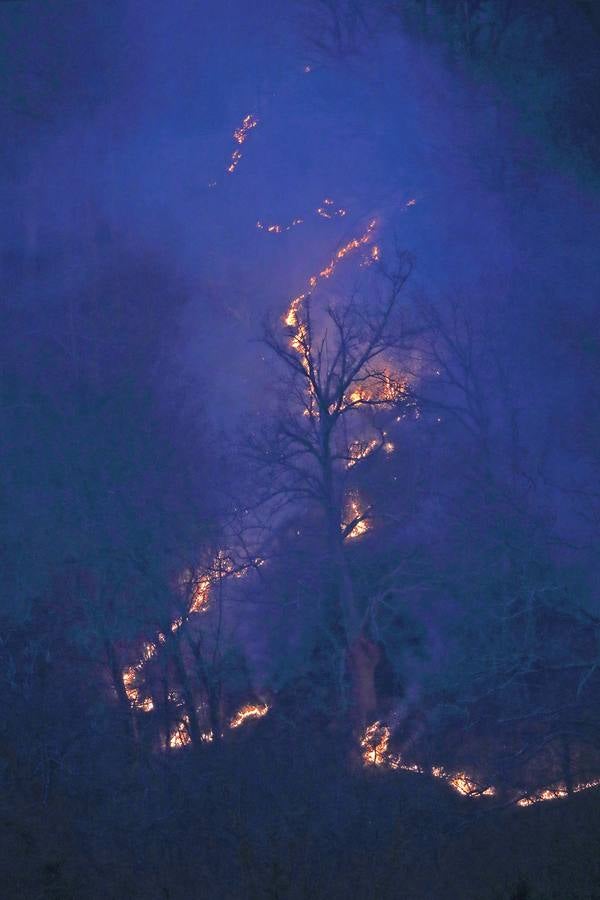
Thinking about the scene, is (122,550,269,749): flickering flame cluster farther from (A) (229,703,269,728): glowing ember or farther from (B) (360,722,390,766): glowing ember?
(B) (360,722,390,766): glowing ember

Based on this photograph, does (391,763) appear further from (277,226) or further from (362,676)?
(277,226)

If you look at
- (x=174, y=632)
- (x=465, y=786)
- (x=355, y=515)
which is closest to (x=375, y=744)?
(x=465, y=786)

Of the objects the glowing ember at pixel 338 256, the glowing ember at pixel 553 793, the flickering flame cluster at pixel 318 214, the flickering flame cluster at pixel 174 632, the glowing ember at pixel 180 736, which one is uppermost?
the flickering flame cluster at pixel 318 214

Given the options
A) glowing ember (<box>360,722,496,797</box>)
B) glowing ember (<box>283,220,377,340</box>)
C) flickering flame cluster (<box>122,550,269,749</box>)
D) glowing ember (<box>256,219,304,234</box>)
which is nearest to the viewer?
glowing ember (<box>360,722,496,797</box>)

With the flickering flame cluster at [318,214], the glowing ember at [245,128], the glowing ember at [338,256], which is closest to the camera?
the glowing ember at [338,256]

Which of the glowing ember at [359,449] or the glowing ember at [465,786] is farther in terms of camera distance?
the glowing ember at [359,449]

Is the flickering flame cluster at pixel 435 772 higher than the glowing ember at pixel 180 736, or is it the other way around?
the glowing ember at pixel 180 736

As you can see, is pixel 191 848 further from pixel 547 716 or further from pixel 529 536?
pixel 529 536

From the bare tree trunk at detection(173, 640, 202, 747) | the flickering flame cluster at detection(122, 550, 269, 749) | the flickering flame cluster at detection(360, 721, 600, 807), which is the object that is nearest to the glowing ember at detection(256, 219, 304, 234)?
the flickering flame cluster at detection(122, 550, 269, 749)

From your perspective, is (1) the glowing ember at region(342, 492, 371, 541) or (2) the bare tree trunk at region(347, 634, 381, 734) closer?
(2) the bare tree trunk at region(347, 634, 381, 734)

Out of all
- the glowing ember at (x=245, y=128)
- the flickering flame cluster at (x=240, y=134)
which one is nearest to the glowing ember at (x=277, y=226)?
the flickering flame cluster at (x=240, y=134)

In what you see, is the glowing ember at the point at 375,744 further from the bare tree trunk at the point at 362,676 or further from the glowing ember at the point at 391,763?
the bare tree trunk at the point at 362,676
